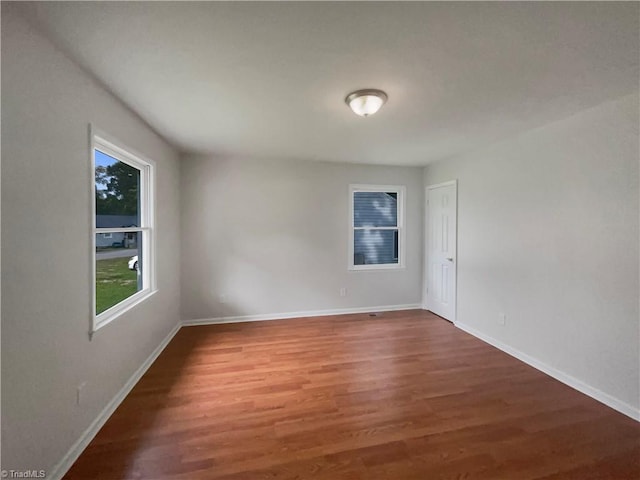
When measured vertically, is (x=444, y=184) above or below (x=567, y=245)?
above

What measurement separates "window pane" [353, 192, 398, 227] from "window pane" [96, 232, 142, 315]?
300 centimetres

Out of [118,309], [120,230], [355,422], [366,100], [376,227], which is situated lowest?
[355,422]

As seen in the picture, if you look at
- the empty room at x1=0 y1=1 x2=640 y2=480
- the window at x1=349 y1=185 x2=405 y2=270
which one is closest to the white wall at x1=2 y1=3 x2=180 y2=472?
the empty room at x1=0 y1=1 x2=640 y2=480

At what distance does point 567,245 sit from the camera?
251cm

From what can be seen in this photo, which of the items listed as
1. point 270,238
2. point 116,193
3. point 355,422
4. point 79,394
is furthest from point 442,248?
point 79,394

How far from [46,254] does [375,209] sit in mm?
3979

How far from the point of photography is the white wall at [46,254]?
4.10 feet

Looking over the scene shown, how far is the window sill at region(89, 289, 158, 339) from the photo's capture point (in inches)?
75.4

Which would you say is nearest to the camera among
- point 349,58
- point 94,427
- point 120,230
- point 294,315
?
point 349,58

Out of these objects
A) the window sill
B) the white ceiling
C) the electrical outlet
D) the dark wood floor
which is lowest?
the dark wood floor

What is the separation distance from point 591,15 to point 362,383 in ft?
8.98

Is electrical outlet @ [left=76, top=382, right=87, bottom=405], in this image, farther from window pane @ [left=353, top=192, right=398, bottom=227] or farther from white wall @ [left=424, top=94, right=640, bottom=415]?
white wall @ [left=424, top=94, right=640, bottom=415]

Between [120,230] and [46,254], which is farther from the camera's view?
[120,230]

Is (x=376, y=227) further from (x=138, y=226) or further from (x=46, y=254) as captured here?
(x=46, y=254)
